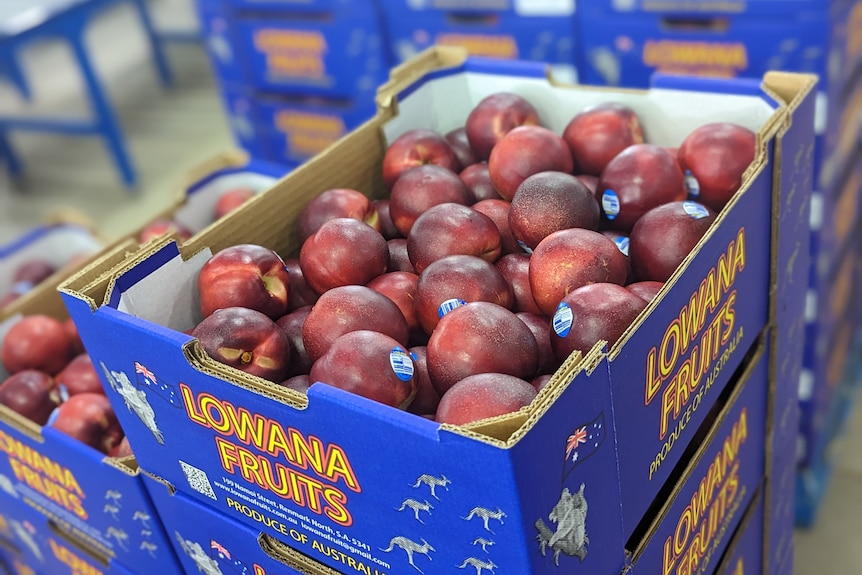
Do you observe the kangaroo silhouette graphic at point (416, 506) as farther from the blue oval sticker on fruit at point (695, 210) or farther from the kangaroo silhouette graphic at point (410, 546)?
the blue oval sticker on fruit at point (695, 210)

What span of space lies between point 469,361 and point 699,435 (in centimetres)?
34

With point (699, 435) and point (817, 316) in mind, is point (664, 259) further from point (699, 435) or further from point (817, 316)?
point (817, 316)

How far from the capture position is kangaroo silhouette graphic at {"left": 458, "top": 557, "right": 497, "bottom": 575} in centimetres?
65

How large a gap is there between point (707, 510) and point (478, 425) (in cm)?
53

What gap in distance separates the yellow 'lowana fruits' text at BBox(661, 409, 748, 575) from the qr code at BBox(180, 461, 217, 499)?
0.50 meters

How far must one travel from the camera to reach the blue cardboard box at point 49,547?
3.90ft

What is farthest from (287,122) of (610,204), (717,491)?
(717,491)

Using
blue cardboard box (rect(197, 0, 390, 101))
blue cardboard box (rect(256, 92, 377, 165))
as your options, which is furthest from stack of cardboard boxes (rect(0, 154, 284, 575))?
blue cardboard box (rect(256, 92, 377, 165))

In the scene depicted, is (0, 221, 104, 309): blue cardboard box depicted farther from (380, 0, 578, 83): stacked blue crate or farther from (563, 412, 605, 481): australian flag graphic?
(563, 412, 605, 481): australian flag graphic

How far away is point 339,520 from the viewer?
2.46 ft

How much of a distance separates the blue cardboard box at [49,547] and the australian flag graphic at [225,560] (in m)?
0.23

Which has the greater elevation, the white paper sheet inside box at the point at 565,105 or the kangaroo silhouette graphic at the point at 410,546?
the white paper sheet inside box at the point at 565,105

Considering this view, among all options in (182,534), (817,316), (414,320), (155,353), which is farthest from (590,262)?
(817,316)

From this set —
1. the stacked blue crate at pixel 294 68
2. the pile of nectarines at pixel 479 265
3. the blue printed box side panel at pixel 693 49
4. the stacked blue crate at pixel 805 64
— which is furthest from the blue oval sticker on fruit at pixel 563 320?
the stacked blue crate at pixel 294 68
